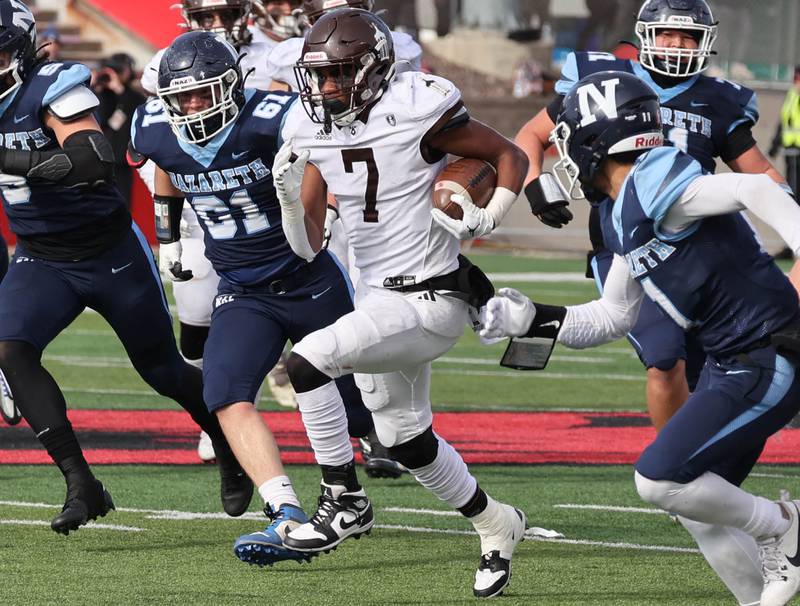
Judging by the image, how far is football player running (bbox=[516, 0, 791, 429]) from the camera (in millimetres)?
5781

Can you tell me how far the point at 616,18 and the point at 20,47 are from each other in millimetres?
16581

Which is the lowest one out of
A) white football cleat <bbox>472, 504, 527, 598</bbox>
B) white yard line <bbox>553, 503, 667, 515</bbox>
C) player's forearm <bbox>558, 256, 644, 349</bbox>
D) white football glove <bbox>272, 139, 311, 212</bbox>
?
white yard line <bbox>553, 503, 667, 515</bbox>

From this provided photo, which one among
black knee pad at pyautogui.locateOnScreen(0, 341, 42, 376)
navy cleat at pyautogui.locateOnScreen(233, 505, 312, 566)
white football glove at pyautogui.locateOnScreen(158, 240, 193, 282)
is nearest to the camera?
navy cleat at pyautogui.locateOnScreen(233, 505, 312, 566)

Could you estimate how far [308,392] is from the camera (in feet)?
15.4

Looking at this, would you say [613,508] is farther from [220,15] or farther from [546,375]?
[546,375]

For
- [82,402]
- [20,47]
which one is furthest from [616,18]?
[20,47]

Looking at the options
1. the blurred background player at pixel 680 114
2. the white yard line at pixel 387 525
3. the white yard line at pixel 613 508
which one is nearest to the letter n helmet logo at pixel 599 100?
the blurred background player at pixel 680 114

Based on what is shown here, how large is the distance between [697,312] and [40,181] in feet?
7.81

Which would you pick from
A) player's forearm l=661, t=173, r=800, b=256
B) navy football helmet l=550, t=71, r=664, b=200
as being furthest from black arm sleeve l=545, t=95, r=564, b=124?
player's forearm l=661, t=173, r=800, b=256

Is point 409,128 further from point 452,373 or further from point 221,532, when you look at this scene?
point 452,373

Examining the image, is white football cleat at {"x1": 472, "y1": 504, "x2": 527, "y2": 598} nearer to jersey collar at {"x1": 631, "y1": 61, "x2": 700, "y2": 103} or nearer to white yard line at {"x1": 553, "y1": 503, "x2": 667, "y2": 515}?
white yard line at {"x1": 553, "y1": 503, "x2": 667, "y2": 515}

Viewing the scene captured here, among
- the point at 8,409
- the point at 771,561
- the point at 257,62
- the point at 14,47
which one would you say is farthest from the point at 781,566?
the point at 8,409

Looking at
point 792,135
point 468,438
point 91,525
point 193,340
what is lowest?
point 792,135

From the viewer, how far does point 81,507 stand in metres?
5.02
